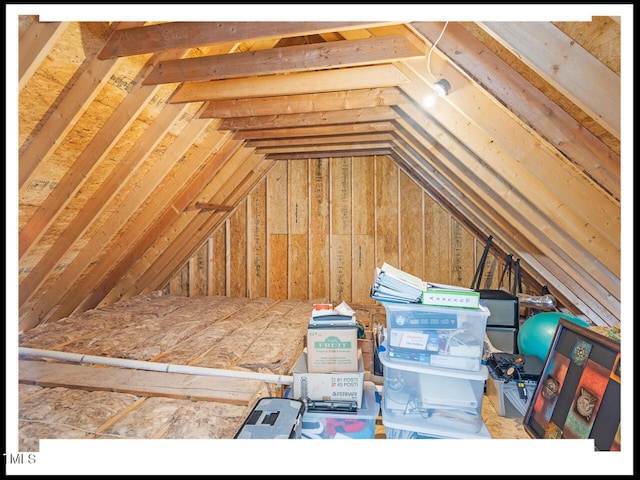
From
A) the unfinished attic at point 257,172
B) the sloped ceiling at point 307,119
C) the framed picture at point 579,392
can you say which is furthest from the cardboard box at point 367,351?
the sloped ceiling at point 307,119

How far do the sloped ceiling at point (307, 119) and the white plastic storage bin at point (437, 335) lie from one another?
28.6 inches

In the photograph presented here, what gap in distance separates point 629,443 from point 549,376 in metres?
0.43

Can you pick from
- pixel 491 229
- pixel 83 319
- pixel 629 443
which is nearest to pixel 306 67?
pixel 629 443

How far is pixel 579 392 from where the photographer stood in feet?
5.09

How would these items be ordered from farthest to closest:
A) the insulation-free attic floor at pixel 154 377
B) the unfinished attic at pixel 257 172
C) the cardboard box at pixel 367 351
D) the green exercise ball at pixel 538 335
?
the cardboard box at pixel 367 351, the green exercise ball at pixel 538 335, the insulation-free attic floor at pixel 154 377, the unfinished attic at pixel 257 172

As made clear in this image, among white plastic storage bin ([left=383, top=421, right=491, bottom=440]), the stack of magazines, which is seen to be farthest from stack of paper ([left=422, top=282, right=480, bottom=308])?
white plastic storage bin ([left=383, top=421, right=491, bottom=440])

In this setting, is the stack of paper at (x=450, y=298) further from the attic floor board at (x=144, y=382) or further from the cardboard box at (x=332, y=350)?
the attic floor board at (x=144, y=382)

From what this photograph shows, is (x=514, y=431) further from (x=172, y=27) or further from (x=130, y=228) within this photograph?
(x=130, y=228)

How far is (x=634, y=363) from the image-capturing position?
1.40m

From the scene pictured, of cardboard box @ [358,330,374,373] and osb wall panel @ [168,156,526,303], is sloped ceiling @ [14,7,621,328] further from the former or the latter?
cardboard box @ [358,330,374,373]

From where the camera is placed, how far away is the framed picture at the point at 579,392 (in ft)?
4.56

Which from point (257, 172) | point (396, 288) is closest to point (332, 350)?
point (396, 288)

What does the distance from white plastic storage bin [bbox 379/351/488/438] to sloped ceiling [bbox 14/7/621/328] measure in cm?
97

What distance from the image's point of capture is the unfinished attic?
5.11 feet
